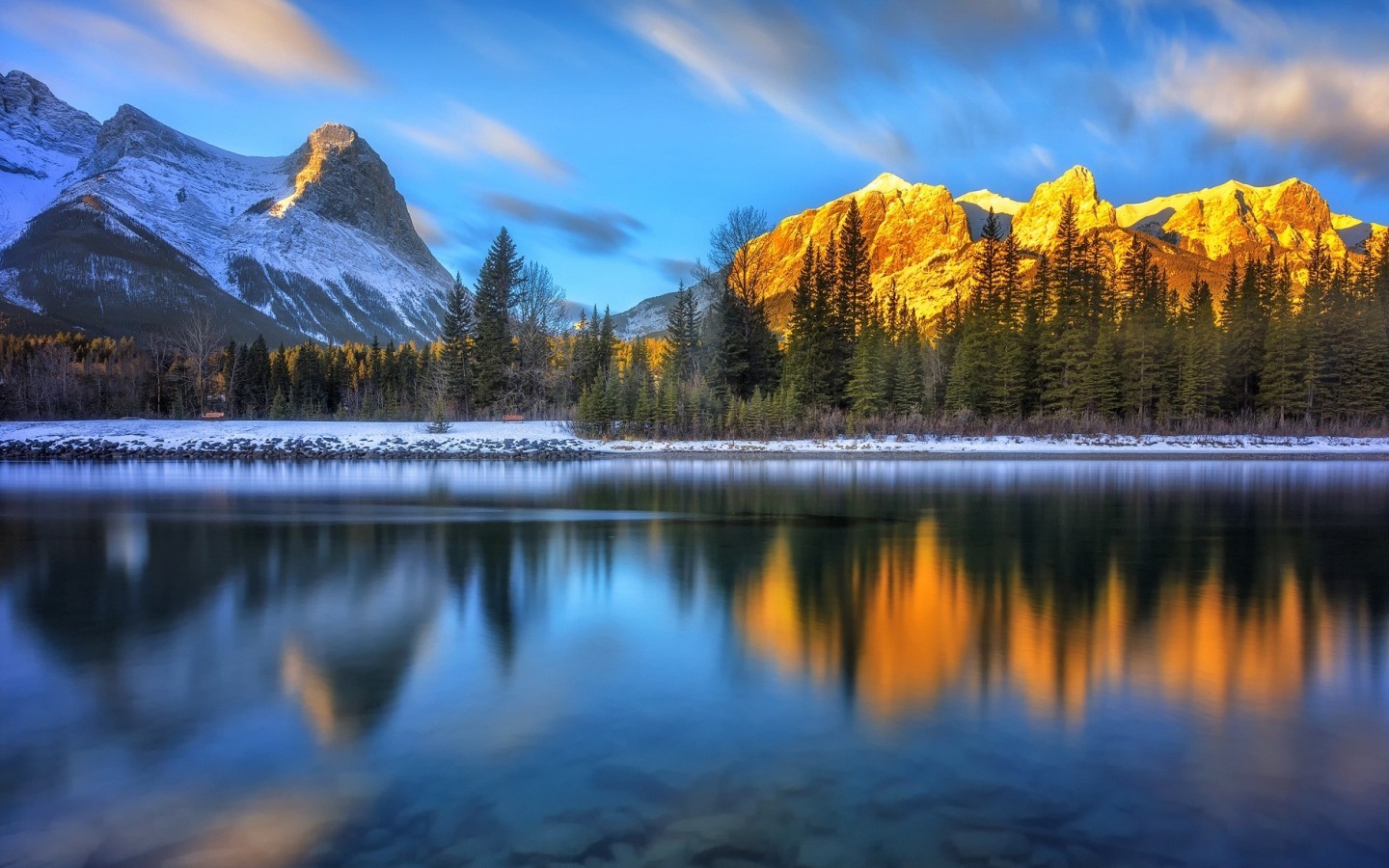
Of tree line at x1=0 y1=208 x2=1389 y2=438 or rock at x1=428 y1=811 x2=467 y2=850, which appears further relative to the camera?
tree line at x1=0 y1=208 x2=1389 y2=438

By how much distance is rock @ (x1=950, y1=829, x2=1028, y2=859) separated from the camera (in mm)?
3928

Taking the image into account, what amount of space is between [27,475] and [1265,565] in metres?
A: 38.8

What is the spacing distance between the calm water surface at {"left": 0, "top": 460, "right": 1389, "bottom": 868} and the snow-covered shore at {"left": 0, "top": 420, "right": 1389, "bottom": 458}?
28634 millimetres

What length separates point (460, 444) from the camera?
4419 cm

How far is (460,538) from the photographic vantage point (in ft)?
47.5

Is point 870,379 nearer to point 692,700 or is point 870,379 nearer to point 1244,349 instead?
point 1244,349

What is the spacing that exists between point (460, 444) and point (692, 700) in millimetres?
40166

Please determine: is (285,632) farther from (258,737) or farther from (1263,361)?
(1263,361)

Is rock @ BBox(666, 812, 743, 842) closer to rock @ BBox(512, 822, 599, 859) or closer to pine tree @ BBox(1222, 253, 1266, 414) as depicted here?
rock @ BBox(512, 822, 599, 859)

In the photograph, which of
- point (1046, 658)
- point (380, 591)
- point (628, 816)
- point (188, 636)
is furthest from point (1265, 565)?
point (188, 636)

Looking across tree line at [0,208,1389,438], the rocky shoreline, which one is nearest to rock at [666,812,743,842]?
the rocky shoreline

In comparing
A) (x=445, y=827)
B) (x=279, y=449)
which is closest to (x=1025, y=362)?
(x=279, y=449)

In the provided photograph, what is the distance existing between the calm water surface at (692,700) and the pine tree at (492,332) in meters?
42.2

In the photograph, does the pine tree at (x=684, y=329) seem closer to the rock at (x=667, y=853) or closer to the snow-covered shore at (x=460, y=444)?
the snow-covered shore at (x=460, y=444)
